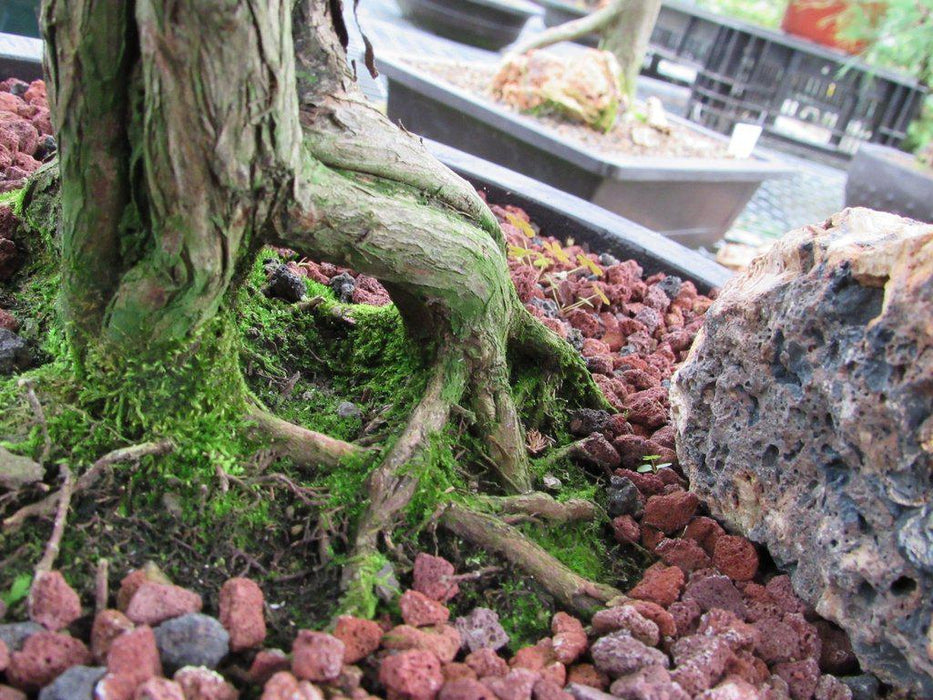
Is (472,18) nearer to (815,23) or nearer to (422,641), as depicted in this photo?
(815,23)

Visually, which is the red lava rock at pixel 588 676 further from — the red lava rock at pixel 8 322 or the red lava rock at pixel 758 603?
the red lava rock at pixel 8 322

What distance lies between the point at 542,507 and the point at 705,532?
352 millimetres

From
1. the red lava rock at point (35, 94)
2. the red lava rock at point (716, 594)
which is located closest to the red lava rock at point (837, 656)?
the red lava rock at point (716, 594)

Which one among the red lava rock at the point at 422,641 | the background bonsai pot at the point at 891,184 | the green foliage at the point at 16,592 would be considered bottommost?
the green foliage at the point at 16,592

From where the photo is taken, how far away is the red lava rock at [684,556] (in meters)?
1.60

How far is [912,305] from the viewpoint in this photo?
1281mm

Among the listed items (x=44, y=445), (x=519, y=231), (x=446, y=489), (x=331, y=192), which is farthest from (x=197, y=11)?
(x=519, y=231)

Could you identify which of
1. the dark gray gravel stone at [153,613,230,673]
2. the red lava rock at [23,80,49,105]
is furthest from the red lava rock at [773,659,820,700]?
the red lava rock at [23,80,49,105]

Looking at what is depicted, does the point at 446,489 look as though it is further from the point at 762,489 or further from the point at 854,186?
the point at 854,186

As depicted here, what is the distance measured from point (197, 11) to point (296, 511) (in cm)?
78

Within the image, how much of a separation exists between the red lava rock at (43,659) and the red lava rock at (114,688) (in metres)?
0.07

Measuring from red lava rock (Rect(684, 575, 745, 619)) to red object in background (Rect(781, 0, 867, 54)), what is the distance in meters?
9.26

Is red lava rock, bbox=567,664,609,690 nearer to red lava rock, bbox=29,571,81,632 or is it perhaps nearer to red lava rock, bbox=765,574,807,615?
red lava rock, bbox=765,574,807,615

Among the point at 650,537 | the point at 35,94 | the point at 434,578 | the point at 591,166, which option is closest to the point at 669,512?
the point at 650,537
